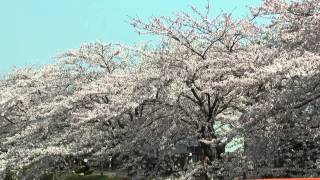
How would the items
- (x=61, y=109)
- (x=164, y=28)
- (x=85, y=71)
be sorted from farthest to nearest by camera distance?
(x=85, y=71) < (x=61, y=109) < (x=164, y=28)

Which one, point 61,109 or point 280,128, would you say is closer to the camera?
point 280,128

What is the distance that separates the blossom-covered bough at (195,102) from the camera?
10.8 meters

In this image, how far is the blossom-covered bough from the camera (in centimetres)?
1076

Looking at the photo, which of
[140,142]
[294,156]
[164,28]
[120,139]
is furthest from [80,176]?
[294,156]

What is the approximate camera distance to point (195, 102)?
1495 centimetres

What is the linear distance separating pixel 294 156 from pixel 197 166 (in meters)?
2.87

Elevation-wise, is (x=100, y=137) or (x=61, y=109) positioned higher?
(x=61, y=109)

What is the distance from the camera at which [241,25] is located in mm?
15312

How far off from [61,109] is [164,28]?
19.9 ft

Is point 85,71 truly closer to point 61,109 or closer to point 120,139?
point 61,109

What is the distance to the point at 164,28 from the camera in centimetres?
1512

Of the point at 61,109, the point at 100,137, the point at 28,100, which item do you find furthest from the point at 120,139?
the point at 28,100

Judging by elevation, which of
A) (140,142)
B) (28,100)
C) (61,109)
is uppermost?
(28,100)

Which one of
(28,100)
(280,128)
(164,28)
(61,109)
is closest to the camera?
(280,128)
